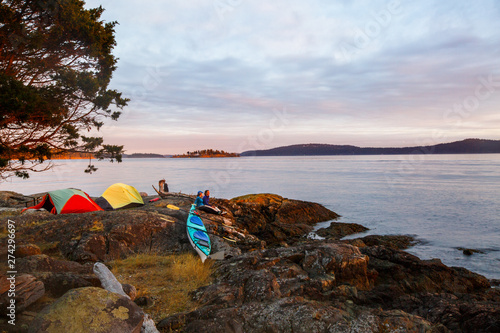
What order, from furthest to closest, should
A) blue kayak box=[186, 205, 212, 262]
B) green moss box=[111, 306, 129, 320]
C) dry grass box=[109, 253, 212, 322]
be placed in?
blue kayak box=[186, 205, 212, 262] < dry grass box=[109, 253, 212, 322] < green moss box=[111, 306, 129, 320]

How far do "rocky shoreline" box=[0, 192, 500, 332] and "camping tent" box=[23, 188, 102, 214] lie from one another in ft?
5.67

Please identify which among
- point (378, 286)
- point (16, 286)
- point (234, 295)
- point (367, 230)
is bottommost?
point (367, 230)

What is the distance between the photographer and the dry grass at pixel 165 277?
6961mm

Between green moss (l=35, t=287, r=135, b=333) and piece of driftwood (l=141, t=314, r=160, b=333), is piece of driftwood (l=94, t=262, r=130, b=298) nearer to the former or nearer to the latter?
piece of driftwood (l=141, t=314, r=160, b=333)

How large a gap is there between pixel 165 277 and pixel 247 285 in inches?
108

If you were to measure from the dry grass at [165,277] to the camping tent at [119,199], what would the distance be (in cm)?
797

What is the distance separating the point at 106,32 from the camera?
1271 centimetres

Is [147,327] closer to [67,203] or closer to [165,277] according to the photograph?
[165,277]

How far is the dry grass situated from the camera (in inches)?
274

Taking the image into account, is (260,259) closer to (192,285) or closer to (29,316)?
(192,285)

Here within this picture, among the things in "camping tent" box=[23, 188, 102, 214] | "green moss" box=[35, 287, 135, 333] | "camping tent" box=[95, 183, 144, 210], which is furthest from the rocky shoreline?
"camping tent" box=[95, 183, 144, 210]

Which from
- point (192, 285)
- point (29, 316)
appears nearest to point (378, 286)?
point (192, 285)

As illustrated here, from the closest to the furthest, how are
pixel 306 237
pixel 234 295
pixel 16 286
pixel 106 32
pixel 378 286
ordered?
pixel 16 286
pixel 234 295
pixel 378 286
pixel 106 32
pixel 306 237

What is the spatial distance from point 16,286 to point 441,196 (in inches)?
1630
